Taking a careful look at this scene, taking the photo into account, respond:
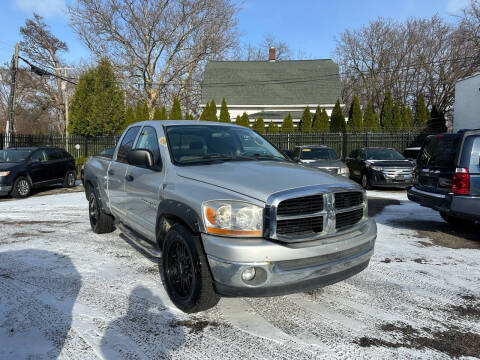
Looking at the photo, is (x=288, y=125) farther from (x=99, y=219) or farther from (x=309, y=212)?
(x=309, y=212)

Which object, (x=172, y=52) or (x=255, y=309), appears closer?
(x=255, y=309)

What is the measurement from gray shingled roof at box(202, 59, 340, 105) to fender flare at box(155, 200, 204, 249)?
2591 centimetres

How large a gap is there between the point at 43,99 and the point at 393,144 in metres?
42.3

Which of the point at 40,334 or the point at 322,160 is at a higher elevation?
the point at 322,160

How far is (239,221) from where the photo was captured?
9.21ft

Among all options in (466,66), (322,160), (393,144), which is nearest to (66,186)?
(322,160)

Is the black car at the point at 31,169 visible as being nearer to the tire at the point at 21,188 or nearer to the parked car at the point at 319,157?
the tire at the point at 21,188

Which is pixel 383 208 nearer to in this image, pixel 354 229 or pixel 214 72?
pixel 354 229

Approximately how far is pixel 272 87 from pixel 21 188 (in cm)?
2285

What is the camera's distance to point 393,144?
22.9 meters

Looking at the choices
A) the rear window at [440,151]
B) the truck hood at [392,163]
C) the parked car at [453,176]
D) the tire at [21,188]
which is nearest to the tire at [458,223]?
the parked car at [453,176]

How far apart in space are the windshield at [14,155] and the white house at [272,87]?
1814cm

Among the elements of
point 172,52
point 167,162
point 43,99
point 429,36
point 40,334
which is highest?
point 429,36

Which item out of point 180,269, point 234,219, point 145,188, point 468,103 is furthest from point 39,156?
point 468,103
